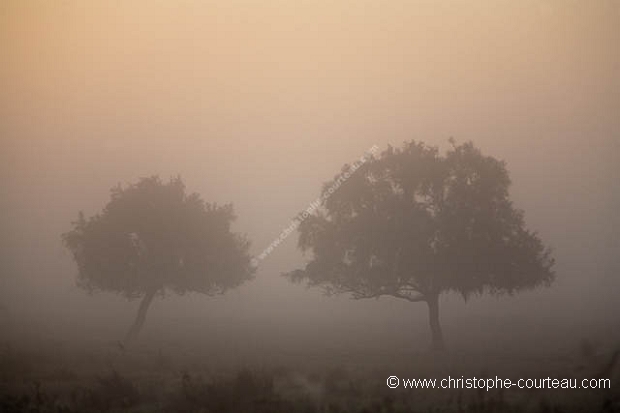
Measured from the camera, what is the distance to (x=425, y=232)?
30438mm

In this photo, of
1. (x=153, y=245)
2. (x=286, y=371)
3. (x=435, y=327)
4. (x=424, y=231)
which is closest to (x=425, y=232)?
(x=424, y=231)

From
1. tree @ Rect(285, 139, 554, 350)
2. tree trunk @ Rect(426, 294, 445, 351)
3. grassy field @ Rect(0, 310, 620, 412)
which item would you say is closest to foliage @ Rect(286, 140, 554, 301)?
tree @ Rect(285, 139, 554, 350)

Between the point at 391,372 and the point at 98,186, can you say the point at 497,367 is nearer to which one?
the point at 391,372

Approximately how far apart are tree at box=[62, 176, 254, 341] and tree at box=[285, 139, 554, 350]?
7.69 meters

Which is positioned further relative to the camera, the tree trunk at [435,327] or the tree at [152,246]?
the tree at [152,246]

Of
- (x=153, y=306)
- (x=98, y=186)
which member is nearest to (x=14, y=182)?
(x=98, y=186)

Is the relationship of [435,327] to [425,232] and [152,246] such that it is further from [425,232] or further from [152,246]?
[152,246]

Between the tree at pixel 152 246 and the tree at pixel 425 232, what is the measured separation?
303 inches

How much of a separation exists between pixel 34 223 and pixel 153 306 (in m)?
82.3

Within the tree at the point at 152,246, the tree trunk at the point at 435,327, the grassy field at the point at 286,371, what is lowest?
the grassy field at the point at 286,371

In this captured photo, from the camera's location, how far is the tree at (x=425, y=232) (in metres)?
30.4

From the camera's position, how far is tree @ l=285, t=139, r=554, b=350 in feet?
A: 99.8

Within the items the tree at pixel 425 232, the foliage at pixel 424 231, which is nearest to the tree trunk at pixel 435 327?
the tree at pixel 425 232

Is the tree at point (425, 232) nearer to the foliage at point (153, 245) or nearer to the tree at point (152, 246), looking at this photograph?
the tree at point (152, 246)
